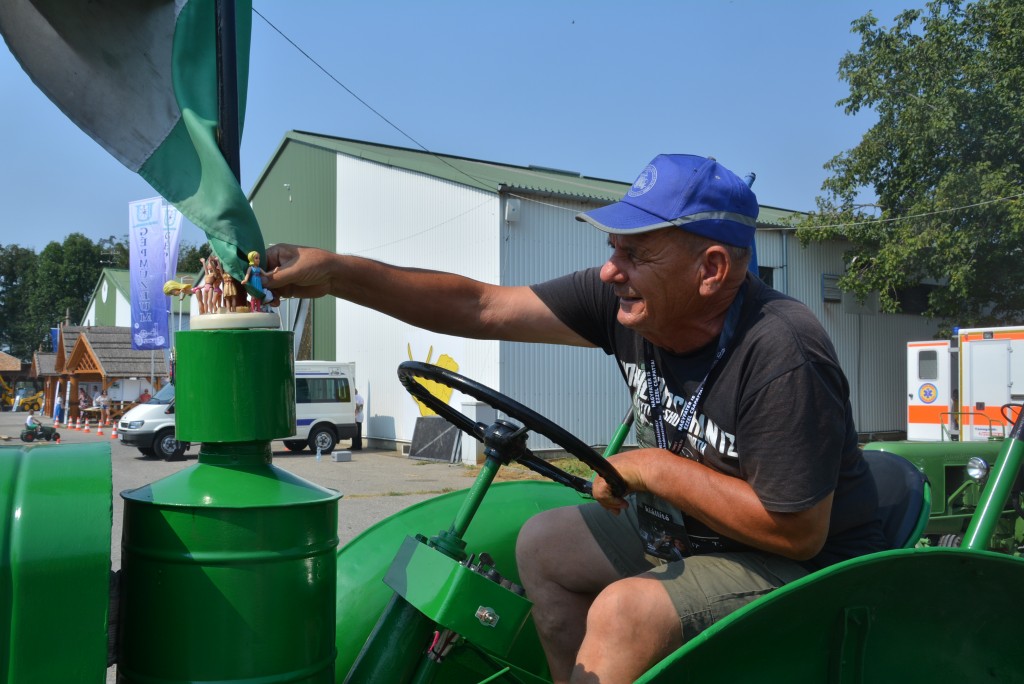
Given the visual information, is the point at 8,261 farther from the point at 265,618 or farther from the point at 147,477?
the point at 265,618

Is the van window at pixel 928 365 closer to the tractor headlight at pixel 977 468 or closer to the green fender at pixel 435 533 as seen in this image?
the tractor headlight at pixel 977 468

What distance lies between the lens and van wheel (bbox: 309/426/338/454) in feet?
59.9

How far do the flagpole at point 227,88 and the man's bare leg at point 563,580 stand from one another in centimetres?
115

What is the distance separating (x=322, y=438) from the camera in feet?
60.0

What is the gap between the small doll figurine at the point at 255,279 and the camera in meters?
1.62

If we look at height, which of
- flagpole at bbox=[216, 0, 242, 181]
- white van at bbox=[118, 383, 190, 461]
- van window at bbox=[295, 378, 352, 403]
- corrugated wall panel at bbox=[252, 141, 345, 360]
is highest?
corrugated wall panel at bbox=[252, 141, 345, 360]

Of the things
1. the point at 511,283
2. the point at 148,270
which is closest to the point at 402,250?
the point at 511,283

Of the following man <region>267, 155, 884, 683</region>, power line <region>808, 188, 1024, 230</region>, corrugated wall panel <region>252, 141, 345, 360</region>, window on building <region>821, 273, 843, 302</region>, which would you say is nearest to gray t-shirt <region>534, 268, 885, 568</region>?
man <region>267, 155, 884, 683</region>

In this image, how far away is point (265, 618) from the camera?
143 cm

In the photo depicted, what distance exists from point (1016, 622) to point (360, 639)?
1498 mm

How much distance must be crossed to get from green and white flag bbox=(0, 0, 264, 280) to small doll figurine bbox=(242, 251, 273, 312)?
0.02 m

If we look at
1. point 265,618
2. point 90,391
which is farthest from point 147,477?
point 90,391

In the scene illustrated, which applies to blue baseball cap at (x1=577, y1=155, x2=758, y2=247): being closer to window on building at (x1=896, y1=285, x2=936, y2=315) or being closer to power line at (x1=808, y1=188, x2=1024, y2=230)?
power line at (x1=808, y1=188, x2=1024, y2=230)

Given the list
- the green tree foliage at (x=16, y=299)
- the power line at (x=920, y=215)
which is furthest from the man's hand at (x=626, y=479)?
the green tree foliage at (x=16, y=299)
